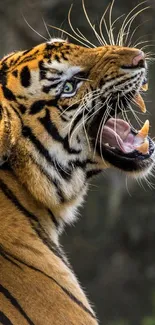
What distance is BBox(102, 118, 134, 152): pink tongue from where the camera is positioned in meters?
3.83

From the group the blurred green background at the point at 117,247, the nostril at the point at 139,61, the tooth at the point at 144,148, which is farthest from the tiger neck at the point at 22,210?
the blurred green background at the point at 117,247

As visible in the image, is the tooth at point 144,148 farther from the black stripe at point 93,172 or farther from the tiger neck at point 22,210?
the tiger neck at point 22,210

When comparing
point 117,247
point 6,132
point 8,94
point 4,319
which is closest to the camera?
point 4,319

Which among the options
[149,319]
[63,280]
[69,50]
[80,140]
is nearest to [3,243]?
[63,280]

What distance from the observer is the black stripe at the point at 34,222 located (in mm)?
3588

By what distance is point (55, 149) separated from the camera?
12.1ft

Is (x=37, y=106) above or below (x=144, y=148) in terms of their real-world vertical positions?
above

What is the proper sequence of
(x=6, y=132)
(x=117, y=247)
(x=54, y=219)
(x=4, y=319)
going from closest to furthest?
(x=4, y=319), (x=6, y=132), (x=54, y=219), (x=117, y=247)

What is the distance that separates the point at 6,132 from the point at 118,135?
554 mm

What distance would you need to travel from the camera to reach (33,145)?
3602mm

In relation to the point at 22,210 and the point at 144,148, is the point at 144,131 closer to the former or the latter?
the point at 144,148

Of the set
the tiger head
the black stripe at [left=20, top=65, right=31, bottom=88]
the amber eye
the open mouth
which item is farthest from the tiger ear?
the open mouth

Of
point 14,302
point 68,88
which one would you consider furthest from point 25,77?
point 14,302

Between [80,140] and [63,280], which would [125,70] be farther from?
[63,280]
